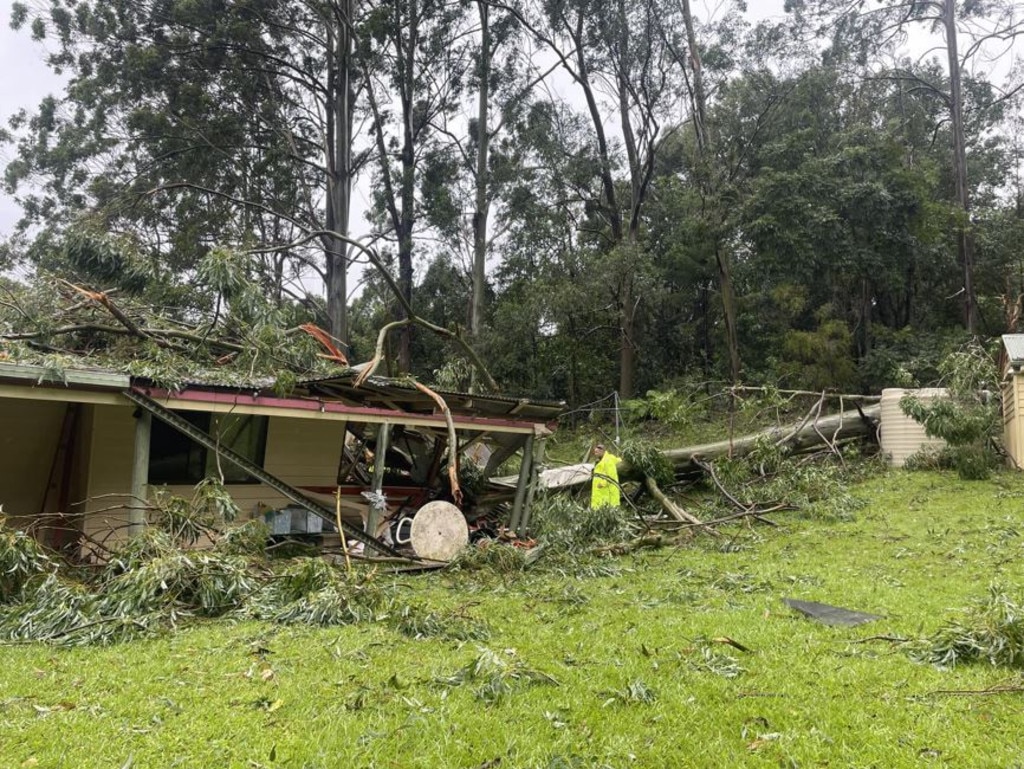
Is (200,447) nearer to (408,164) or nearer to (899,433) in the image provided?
(899,433)

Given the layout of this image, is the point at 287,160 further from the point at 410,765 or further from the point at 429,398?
the point at 410,765

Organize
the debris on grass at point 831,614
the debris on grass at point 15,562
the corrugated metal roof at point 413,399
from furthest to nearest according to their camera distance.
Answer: the corrugated metal roof at point 413,399 → the debris on grass at point 15,562 → the debris on grass at point 831,614

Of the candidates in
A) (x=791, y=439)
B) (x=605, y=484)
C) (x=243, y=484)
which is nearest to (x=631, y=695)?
(x=605, y=484)

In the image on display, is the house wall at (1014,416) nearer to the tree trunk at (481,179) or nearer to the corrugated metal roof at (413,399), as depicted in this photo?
the corrugated metal roof at (413,399)

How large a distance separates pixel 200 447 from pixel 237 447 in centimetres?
54

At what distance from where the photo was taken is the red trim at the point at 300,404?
7.44 meters

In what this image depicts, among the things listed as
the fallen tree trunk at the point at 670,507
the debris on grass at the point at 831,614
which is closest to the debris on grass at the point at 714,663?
the debris on grass at the point at 831,614

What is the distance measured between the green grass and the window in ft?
14.3

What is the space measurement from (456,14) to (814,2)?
12.8 m

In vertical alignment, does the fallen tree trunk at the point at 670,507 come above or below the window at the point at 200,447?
below

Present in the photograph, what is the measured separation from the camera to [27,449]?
915 cm

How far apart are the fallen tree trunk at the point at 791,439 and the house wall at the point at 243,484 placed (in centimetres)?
480

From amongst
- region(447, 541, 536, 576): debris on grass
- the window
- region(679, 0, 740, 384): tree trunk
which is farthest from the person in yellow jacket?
region(679, 0, 740, 384): tree trunk

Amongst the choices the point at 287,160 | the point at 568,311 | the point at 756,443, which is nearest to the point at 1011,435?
the point at 756,443
